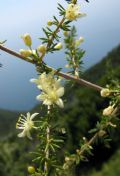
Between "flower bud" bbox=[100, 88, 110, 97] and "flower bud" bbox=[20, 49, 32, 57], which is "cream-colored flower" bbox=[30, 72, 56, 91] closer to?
"flower bud" bbox=[20, 49, 32, 57]

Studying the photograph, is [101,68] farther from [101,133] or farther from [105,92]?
[105,92]

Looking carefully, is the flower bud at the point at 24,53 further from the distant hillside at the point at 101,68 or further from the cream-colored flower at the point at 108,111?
the distant hillside at the point at 101,68

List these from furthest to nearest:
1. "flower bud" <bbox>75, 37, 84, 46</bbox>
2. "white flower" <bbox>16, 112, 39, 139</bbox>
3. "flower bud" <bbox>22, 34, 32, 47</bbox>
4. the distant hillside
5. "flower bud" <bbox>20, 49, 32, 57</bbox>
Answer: the distant hillside → "flower bud" <bbox>75, 37, 84, 46</bbox> → "white flower" <bbox>16, 112, 39, 139</bbox> → "flower bud" <bbox>22, 34, 32, 47</bbox> → "flower bud" <bbox>20, 49, 32, 57</bbox>

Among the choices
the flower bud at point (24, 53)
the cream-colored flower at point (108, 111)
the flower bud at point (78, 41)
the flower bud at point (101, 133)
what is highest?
the flower bud at point (78, 41)

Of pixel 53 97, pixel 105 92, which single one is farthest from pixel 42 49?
pixel 105 92

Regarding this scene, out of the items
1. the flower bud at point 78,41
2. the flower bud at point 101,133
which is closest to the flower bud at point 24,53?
the flower bud at point 101,133

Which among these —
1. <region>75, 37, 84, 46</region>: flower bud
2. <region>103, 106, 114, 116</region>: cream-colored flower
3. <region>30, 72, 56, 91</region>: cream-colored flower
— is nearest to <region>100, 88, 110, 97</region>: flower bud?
<region>103, 106, 114, 116</region>: cream-colored flower

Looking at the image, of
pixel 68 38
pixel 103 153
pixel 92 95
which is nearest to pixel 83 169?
pixel 103 153

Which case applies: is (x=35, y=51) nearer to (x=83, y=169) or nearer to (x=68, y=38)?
(x=68, y=38)
